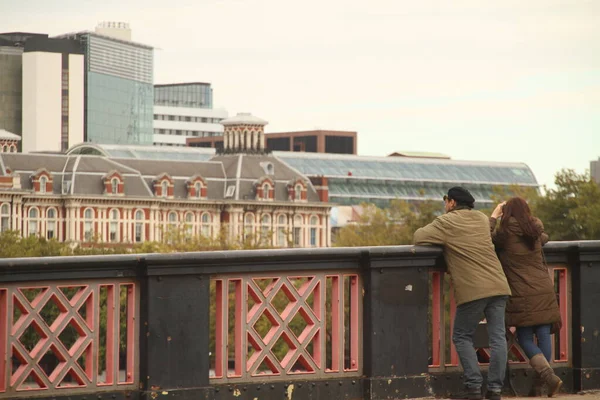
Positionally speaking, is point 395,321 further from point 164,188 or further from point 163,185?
point 164,188

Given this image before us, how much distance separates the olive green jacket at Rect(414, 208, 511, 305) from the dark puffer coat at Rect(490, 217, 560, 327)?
9.3 inches

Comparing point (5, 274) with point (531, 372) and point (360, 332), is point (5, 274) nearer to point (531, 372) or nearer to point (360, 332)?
point (360, 332)

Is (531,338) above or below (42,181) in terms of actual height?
below

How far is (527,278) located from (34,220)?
182 meters

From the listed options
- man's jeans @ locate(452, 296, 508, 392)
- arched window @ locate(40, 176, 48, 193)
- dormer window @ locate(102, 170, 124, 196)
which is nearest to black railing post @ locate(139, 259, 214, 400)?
man's jeans @ locate(452, 296, 508, 392)

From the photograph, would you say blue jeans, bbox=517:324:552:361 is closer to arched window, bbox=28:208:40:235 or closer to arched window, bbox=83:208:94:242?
arched window, bbox=83:208:94:242

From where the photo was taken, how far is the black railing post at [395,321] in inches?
546

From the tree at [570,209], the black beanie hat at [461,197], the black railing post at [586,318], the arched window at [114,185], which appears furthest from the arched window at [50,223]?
the black beanie hat at [461,197]

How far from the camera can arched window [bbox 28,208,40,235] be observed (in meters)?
193

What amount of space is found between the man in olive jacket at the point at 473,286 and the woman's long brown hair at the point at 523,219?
0.90 ft

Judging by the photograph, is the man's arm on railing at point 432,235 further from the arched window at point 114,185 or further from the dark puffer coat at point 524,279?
the arched window at point 114,185

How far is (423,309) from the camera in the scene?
14031mm

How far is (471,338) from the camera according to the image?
14.1 m

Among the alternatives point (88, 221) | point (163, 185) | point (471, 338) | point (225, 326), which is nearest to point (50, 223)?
point (88, 221)
